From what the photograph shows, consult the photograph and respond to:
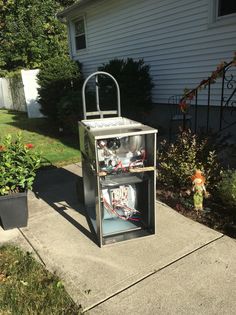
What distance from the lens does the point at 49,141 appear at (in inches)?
326

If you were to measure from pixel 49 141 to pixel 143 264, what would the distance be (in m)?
6.05

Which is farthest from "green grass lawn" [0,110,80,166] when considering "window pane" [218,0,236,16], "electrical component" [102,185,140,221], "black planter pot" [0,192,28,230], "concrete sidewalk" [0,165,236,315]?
"window pane" [218,0,236,16]

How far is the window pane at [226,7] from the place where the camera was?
247 inches

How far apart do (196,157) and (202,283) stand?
1983mm

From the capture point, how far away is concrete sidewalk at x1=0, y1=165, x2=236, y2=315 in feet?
7.63

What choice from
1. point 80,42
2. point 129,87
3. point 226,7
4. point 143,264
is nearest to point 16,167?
point 143,264

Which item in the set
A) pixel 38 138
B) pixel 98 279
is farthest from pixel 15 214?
pixel 38 138

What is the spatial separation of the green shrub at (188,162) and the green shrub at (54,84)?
222 inches

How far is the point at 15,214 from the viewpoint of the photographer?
3547 millimetres

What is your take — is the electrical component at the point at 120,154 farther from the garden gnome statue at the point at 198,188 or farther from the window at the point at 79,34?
the window at the point at 79,34

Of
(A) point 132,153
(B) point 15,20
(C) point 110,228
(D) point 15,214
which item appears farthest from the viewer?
(B) point 15,20

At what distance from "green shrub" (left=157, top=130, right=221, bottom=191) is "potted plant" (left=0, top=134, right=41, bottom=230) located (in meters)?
1.83

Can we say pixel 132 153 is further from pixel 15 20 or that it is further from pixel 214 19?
pixel 15 20

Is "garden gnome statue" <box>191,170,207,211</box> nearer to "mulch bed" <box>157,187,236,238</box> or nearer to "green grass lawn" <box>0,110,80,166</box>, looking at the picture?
"mulch bed" <box>157,187,236,238</box>
